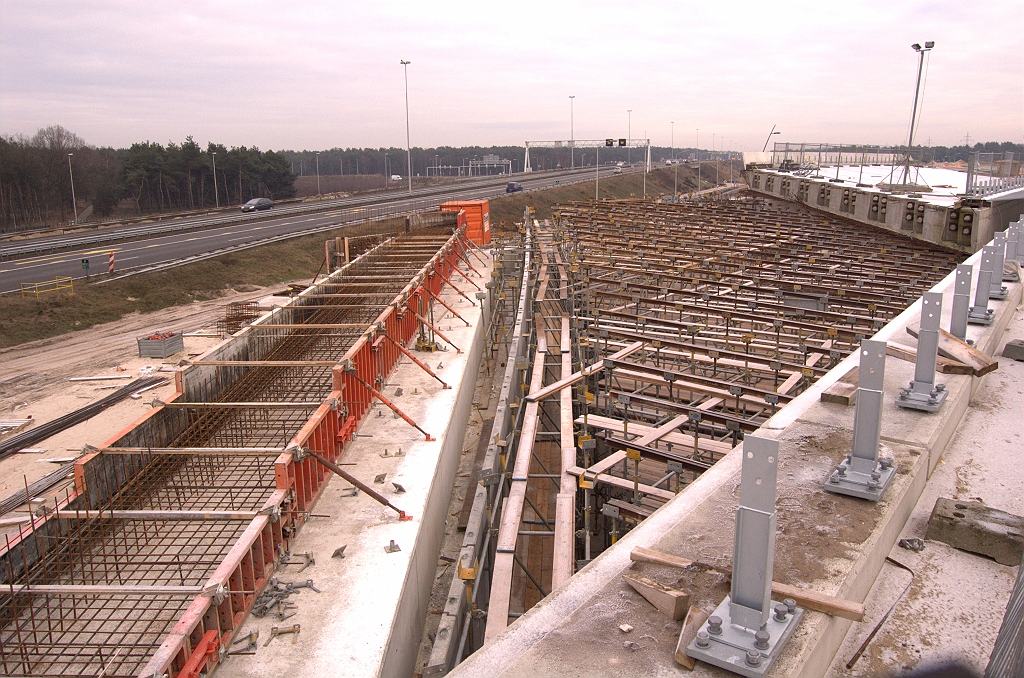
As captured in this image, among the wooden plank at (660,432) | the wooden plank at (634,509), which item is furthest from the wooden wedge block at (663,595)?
the wooden plank at (660,432)

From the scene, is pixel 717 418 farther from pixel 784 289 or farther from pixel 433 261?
pixel 433 261

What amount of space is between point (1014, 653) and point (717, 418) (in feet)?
23.6

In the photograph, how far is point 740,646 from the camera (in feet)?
11.3

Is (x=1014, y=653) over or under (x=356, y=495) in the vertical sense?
over

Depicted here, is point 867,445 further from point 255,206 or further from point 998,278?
point 255,206

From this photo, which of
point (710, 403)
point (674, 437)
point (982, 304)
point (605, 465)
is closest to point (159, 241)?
point (710, 403)

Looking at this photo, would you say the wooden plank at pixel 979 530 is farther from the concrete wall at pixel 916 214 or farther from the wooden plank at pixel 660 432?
the concrete wall at pixel 916 214

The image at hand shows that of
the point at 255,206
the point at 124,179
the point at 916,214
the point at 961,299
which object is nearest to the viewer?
the point at 961,299

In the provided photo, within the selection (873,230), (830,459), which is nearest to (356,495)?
(830,459)

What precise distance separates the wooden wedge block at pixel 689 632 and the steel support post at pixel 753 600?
0.03m

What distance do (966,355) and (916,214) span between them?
19910 mm

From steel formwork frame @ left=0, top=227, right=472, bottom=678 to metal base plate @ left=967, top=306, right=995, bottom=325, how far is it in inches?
335

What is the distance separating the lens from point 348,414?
1202 cm

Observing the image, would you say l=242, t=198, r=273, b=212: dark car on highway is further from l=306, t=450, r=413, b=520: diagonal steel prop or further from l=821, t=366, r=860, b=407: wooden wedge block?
l=821, t=366, r=860, b=407: wooden wedge block
